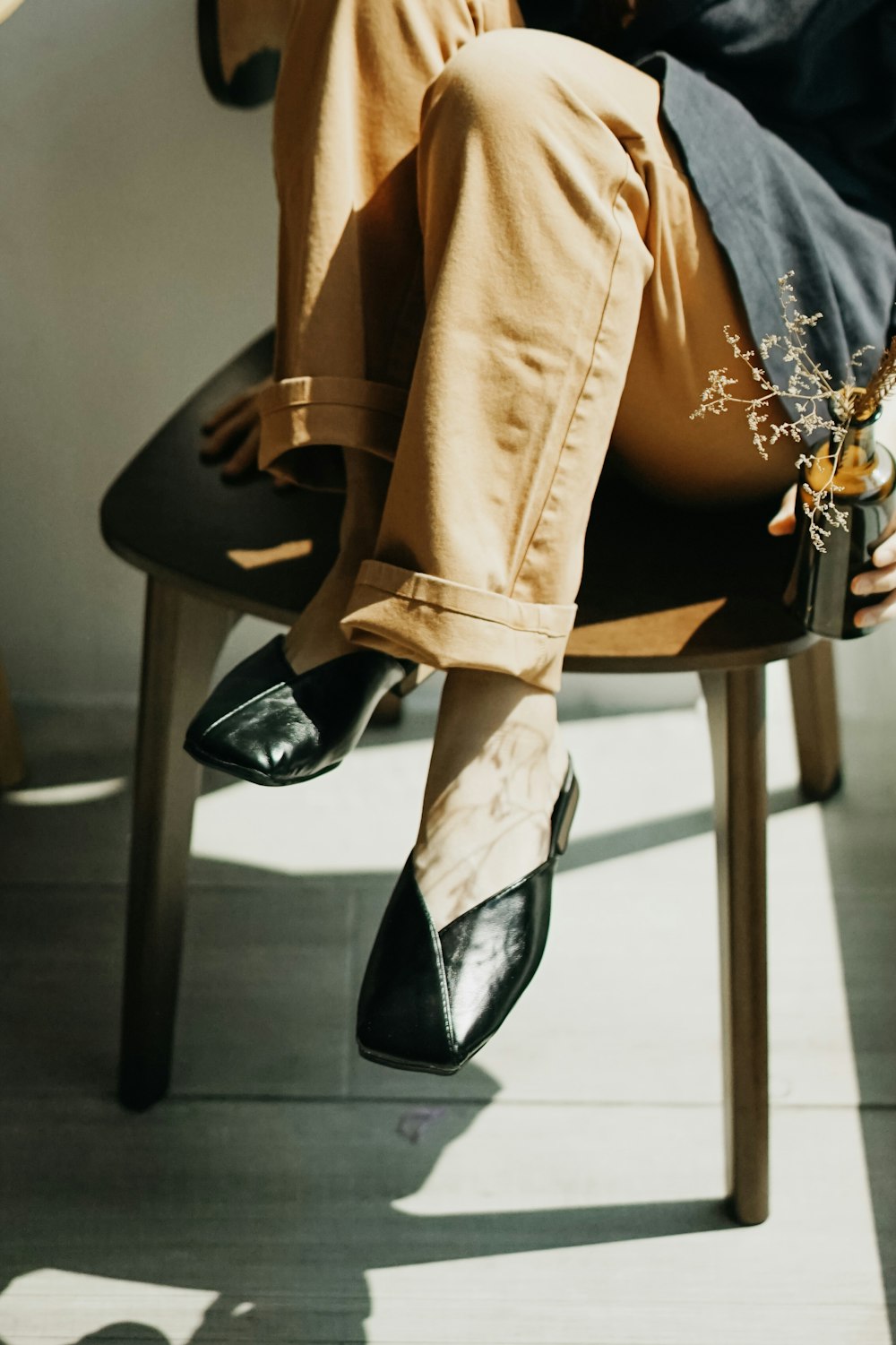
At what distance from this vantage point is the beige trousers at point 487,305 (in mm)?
677

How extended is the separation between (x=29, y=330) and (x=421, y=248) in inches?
21.6

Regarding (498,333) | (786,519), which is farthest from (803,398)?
(498,333)

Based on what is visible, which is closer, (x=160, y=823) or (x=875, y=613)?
(x=875, y=613)

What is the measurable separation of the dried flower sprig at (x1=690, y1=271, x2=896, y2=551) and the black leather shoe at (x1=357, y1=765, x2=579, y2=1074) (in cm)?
25

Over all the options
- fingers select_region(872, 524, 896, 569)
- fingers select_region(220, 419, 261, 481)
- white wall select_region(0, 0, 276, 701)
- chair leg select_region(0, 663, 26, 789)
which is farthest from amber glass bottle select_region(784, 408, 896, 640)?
chair leg select_region(0, 663, 26, 789)

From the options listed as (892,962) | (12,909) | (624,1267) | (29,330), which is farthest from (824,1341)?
(29,330)

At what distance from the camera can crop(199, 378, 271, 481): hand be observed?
907 millimetres

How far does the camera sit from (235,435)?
0.93 m

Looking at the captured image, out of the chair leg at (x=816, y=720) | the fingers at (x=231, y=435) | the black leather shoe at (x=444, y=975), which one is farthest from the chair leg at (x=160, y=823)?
A: the chair leg at (x=816, y=720)

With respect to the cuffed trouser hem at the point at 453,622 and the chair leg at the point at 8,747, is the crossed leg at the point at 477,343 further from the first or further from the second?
the chair leg at the point at 8,747

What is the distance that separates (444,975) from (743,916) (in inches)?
9.8

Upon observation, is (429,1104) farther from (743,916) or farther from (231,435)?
(231,435)

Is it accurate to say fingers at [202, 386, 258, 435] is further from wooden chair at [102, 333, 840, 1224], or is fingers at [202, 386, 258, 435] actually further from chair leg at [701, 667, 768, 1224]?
chair leg at [701, 667, 768, 1224]

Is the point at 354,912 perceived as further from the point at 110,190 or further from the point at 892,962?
the point at 110,190
